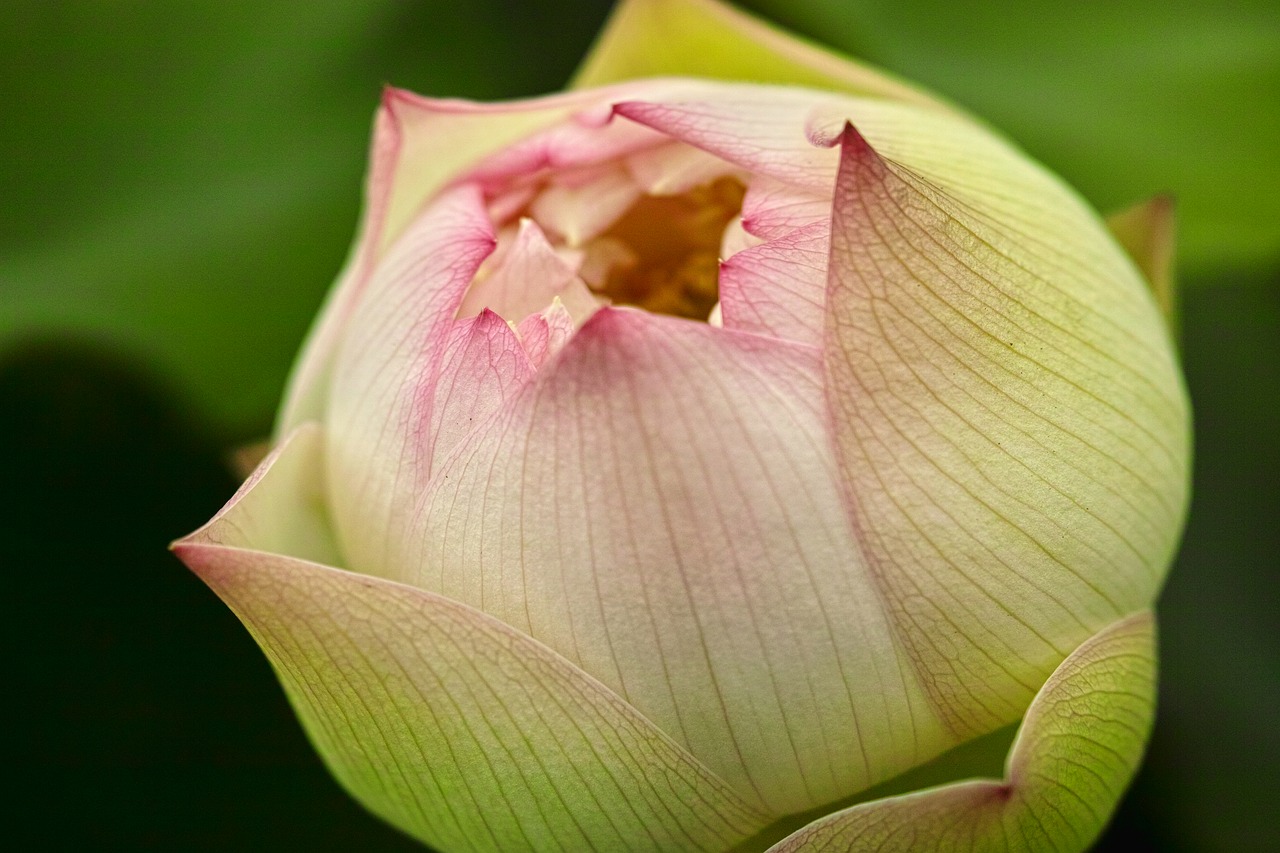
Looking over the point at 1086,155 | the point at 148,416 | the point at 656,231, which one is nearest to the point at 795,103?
the point at 656,231

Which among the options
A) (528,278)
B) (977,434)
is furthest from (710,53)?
(977,434)

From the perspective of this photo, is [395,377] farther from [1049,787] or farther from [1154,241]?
[1154,241]

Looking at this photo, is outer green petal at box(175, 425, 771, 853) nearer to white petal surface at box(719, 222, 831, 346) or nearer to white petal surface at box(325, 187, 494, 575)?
white petal surface at box(325, 187, 494, 575)

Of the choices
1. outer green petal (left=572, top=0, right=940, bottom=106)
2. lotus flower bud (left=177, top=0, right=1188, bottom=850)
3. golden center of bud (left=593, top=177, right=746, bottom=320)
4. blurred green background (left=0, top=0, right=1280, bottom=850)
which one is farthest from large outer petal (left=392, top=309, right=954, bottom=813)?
→ blurred green background (left=0, top=0, right=1280, bottom=850)

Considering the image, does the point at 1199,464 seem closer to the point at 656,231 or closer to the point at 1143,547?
the point at 1143,547

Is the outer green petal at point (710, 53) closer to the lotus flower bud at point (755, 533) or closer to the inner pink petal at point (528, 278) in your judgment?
the lotus flower bud at point (755, 533)
